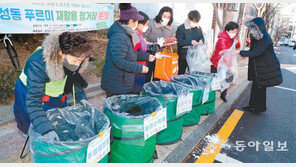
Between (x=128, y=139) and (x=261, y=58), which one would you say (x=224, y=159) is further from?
Result: (x=261, y=58)

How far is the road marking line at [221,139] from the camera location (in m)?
2.56

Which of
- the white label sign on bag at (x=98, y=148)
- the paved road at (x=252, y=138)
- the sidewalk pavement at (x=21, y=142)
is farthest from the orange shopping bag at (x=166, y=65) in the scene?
the white label sign on bag at (x=98, y=148)

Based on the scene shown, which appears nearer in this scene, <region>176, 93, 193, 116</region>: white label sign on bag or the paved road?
<region>176, 93, 193, 116</region>: white label sign on bag

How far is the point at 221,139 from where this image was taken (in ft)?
9.95

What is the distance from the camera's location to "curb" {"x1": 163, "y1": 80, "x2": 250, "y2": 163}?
8.04 feet

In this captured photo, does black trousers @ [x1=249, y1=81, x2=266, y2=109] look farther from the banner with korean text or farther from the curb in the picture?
the banner with korean text

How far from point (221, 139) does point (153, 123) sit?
1.59m

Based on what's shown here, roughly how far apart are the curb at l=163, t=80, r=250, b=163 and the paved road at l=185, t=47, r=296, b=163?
0.08 m

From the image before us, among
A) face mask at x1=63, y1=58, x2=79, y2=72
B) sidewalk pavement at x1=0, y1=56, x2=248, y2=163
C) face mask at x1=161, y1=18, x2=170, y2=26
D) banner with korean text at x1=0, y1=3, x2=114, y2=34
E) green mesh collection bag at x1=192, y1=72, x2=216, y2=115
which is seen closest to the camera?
face mask at x1=63, y1=58, x2=79, y2=72

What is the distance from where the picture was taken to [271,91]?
18.7ft

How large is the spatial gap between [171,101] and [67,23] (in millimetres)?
3934

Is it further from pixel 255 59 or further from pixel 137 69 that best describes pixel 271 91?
pixel 137 69

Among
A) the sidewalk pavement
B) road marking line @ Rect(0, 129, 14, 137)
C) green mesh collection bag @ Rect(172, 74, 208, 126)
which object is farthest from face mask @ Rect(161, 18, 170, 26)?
road marking line @ Rect(0, 129, 14, 137)

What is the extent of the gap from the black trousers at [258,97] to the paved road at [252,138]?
8.3 inches
